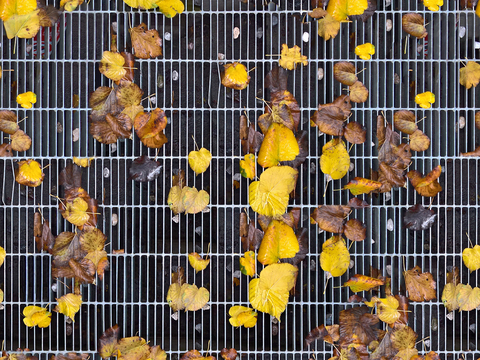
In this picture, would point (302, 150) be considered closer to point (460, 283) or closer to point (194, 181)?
point (194, 181)

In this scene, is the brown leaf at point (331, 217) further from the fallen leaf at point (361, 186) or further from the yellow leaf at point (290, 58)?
the yellow leaf at point (290, 58)

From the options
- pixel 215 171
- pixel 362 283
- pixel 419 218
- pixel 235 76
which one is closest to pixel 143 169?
pixel 215 171

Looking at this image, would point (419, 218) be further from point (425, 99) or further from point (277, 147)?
point (277, 147)

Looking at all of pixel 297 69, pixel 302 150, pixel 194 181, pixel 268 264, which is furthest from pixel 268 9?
pixel 268 264

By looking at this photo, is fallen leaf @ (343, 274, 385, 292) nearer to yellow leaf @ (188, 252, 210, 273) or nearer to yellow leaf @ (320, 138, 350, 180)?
yellow leaf @ (320, 138, 350, 180)

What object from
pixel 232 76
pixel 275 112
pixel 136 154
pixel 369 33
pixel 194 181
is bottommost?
pixel 194 181

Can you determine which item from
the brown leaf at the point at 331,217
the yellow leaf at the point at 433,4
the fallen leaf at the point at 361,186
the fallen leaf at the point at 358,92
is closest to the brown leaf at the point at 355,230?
the brown leaf at the point at 331,217

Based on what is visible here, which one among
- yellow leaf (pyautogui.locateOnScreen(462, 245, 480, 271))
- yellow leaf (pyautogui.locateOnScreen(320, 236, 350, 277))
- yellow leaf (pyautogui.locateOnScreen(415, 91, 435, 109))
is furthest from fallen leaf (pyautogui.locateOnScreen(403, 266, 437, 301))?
yellow leaf (pyautogui.locateOnScreen(415, 91, 435, 109))
